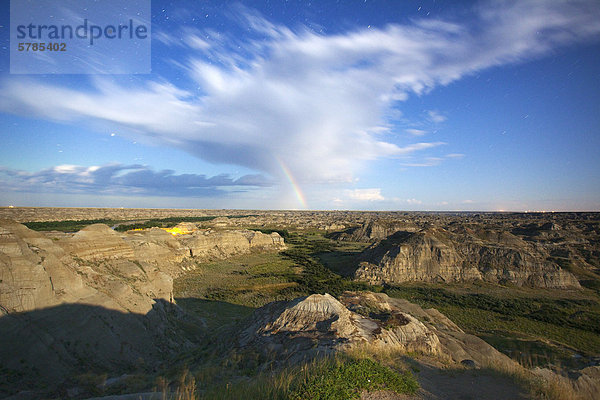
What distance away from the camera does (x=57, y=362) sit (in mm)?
12305

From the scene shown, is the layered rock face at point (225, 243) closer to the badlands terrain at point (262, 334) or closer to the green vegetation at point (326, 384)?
the badlands terrain at point (262, 334)

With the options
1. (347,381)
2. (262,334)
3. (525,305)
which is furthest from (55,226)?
(525,305)

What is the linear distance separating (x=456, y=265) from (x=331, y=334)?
39705mm

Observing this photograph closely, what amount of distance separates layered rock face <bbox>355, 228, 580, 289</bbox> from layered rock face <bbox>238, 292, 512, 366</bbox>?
2681 centimetres

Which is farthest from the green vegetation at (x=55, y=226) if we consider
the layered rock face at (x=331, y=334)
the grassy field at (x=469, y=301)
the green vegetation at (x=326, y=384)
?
the green vegetation at (x=326, y=384)

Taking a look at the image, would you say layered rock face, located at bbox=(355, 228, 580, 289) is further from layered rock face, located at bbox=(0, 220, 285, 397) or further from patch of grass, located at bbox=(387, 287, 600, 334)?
layered rock face, located at bbox=(0, 220, 285, 397)

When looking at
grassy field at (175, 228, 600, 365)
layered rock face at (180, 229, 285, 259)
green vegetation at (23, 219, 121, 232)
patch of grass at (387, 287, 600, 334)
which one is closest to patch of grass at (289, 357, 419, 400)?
grassy field at (175, 228, 600, 365)

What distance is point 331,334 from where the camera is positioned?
45.5ft

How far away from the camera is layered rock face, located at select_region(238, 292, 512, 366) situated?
13020 millimetres

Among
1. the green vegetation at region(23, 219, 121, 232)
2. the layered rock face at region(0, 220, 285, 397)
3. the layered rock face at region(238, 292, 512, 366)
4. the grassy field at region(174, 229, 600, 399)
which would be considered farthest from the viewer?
the green vegetation at region(23, 219, 121, 232)

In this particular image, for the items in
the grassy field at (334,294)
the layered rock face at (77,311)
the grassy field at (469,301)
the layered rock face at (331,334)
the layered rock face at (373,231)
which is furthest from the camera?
the layered rock face at (373,231)

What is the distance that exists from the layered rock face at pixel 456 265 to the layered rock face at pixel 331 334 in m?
26.8

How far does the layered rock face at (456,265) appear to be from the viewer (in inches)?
1673

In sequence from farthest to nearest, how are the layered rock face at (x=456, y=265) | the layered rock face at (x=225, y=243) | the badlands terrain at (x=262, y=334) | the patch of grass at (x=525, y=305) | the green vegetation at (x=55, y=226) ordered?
the green vegetation at (x=55, y=226) → the layered rock face at (x=225, y=243) → the layered rock face at (x=456, y=265) → the patch of grass at (x=525, y=305) → the badlands terrain at (x=262, y=334)
